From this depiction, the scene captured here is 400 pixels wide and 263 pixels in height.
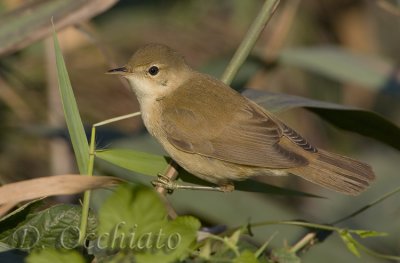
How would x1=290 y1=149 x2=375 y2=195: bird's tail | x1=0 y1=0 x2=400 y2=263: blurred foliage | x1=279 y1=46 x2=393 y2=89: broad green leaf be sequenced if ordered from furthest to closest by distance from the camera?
1. x1=279 y1=46 x2=393 y2=89: broad green leaf
2. x1=0 y1=0 x2=400 y2=263: blurred foliage
3. x1=290 y1=149 x2=375 y2=195: bird's tail

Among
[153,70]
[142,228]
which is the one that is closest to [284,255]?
[142,228]

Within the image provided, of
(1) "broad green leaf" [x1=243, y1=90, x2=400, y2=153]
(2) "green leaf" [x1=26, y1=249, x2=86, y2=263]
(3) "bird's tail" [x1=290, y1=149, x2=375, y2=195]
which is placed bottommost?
(3) "bird's tail" [x1=290, y1=149, x2=375, y2=195]

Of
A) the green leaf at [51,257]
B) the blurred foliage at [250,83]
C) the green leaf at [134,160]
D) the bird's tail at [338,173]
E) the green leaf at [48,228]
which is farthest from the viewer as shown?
the blurred foliage at [250,83]

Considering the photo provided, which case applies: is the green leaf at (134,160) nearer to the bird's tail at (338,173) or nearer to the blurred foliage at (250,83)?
the blurred foliage at (250,83)

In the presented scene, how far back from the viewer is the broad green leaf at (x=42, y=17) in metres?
2.98

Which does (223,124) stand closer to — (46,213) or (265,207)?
(265,207)

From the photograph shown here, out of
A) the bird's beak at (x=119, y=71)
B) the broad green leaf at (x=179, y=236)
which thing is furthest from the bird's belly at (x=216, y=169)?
the broad green leaf at (x=179, y=236)

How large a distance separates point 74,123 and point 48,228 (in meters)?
0.25

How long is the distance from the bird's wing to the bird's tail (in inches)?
2.0

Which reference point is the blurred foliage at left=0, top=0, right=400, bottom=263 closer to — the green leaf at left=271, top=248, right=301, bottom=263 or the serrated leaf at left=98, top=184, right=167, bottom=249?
the green leaf at left=271, top=248, right=301, bottom=263

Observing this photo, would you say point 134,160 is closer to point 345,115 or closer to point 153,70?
point 345,115

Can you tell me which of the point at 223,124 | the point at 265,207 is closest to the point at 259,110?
the point at 223,124

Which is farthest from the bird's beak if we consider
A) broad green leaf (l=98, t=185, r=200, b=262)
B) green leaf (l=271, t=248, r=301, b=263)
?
broad green leaf (l=98, t=185, r=200, b=262)

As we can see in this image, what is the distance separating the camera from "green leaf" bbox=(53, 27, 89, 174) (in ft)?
5.73
